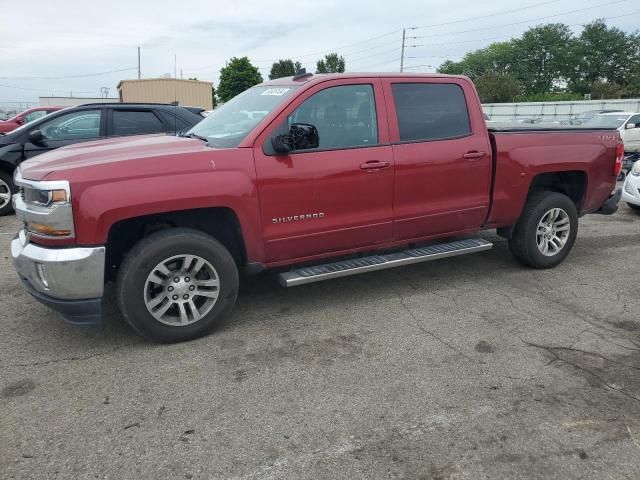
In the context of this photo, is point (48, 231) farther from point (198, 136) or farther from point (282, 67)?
point (282, 67)

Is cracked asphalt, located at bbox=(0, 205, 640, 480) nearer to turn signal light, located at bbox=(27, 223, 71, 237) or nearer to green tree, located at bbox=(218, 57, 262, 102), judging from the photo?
turn signal light, located at bbox=(27, 223, 71, 237)

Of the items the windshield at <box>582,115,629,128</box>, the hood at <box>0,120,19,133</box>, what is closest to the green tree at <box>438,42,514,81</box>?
the windshield at <box>582,115,629,128</box>

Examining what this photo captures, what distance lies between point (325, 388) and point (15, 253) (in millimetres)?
2401

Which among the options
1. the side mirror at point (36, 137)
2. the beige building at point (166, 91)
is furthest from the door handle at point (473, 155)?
the beige building at point (166, 91)

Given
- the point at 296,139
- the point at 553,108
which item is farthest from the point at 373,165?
the point at 553,108

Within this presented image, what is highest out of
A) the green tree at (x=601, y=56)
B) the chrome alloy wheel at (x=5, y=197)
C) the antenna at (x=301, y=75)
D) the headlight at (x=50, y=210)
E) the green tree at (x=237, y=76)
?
the green tree at (x=601, y=56)

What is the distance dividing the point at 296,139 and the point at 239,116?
80cm

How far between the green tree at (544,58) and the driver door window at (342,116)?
94.0 meters

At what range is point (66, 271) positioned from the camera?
337 centimetres

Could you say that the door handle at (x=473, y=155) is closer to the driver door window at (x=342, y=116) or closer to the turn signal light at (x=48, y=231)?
the driver door window at (x=342, y=116)

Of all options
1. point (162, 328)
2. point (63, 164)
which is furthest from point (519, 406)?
point (63, 164)

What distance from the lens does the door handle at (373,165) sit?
421 cm

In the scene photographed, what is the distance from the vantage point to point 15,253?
3.72 metres

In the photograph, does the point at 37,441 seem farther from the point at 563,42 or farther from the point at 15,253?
the point at 563,42
